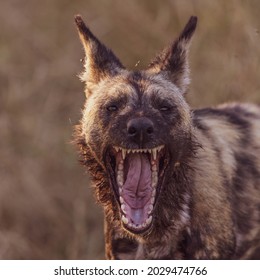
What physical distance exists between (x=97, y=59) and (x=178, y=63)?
0.47 meters

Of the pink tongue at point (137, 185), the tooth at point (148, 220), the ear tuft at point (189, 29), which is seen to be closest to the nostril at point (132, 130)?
the pink tongue at point (137, 185)

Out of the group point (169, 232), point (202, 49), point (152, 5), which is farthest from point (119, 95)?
point (152, 5)

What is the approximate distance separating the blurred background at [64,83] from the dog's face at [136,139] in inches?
73.1

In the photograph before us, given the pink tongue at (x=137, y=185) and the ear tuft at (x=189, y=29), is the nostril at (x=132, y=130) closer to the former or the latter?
the pink tongue at (x=137, y=185)

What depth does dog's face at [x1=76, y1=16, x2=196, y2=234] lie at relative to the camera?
5230 mm

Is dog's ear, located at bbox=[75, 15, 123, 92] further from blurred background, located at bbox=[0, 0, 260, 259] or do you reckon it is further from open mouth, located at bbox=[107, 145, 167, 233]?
blurred background, located at bbox=[0, 0, 260, 259]

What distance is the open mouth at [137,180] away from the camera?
532 centimetres

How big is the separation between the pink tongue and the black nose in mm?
289

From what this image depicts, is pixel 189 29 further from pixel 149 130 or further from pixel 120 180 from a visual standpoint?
pixel 120 180

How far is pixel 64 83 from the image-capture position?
1007 centimetres

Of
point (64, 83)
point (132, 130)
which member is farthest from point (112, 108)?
point (64, 83)

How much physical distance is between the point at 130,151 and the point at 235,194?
0.71 meters

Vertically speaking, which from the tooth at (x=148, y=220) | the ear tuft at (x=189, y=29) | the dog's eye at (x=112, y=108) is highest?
the ear tuft at (x=189, y=29)

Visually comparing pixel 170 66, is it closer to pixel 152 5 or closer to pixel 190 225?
pixel 190 225
